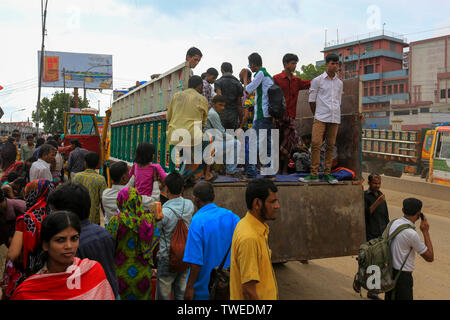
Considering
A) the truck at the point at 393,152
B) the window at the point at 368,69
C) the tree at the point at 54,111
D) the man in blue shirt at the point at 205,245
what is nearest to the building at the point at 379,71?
the window at the point at 368,69

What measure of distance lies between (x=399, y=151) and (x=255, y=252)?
56.9 ft

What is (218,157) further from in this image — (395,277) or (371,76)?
(371,76)

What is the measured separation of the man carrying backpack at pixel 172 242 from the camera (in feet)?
11.1

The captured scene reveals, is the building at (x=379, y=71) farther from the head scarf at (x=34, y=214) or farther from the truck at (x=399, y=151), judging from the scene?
the head scarf at (x=34, y=214)

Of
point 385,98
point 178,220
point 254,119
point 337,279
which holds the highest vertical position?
point 385,98

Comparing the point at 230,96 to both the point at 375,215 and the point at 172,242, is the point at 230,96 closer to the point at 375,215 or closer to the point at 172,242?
the point at 375,215

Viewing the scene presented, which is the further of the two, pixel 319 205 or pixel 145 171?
pixel 319 205

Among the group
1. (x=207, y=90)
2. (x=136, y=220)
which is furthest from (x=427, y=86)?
(x=136, y=220)

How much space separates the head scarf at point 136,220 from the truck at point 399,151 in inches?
571

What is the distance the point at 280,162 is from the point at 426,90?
41.3m

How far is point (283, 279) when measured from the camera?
20.4 feet

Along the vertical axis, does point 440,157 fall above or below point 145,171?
above

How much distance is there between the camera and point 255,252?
220cm
